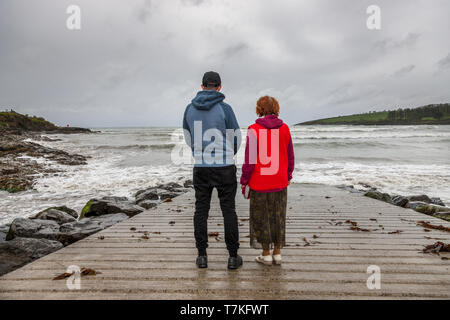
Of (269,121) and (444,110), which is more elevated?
(444,110)

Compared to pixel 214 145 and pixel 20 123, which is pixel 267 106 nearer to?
pixel 214 145

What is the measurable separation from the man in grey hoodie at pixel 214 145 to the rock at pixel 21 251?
7.80ft

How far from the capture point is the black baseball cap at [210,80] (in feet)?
9.78

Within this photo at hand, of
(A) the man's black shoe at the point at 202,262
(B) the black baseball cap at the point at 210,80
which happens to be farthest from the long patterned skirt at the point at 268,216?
(B) the black baseball cap at the point at 210,80

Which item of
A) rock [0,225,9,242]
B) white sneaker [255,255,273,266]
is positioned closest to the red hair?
white sneaker [255,255,273,266]

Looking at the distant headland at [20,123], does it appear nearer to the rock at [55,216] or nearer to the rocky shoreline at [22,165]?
the rocky shoreline at [22,165]

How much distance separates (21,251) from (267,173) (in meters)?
3.41

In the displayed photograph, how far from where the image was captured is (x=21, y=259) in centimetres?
359

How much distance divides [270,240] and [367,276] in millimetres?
1027

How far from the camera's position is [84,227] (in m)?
5.03

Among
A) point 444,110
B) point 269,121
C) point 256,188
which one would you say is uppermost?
point 444,110
